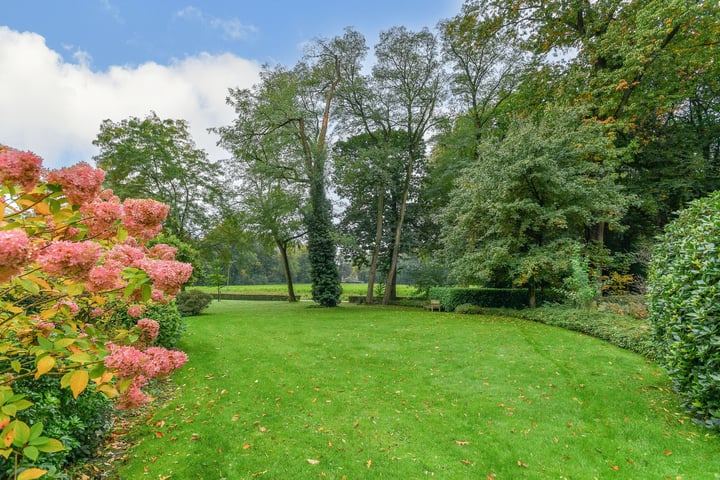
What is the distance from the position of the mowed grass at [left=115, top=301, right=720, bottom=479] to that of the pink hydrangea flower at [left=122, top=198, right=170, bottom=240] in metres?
2.40

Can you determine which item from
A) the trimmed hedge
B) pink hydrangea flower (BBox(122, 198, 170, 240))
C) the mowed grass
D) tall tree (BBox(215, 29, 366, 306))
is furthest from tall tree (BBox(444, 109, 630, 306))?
the trimmed hedge

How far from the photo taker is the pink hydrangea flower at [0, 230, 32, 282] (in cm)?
106

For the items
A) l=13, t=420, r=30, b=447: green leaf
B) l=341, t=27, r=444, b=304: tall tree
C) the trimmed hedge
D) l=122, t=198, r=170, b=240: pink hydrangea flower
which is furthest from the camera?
the trimmed hedge

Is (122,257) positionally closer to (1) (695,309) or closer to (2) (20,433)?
(2) (20,433)

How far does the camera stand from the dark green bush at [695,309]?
319 cm

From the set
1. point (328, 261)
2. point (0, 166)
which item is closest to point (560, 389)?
point (0, 166)

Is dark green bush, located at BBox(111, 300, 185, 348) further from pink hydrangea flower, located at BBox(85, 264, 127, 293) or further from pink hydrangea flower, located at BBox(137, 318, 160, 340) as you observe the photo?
pink hydrangea flower, located at BBox(85, 264, 127, 293)

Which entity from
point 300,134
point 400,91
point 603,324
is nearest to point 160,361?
point 603,324

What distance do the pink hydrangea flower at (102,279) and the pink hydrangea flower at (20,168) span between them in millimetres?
431

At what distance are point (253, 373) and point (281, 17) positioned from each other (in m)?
7.89

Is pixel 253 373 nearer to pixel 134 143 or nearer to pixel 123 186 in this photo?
pixel 123 186

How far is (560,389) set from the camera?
15.2 ft

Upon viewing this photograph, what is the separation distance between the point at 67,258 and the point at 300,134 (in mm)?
14326

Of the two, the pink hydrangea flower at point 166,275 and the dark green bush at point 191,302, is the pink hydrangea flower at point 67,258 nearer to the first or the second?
the pink hydrangea flower at point 166,275
